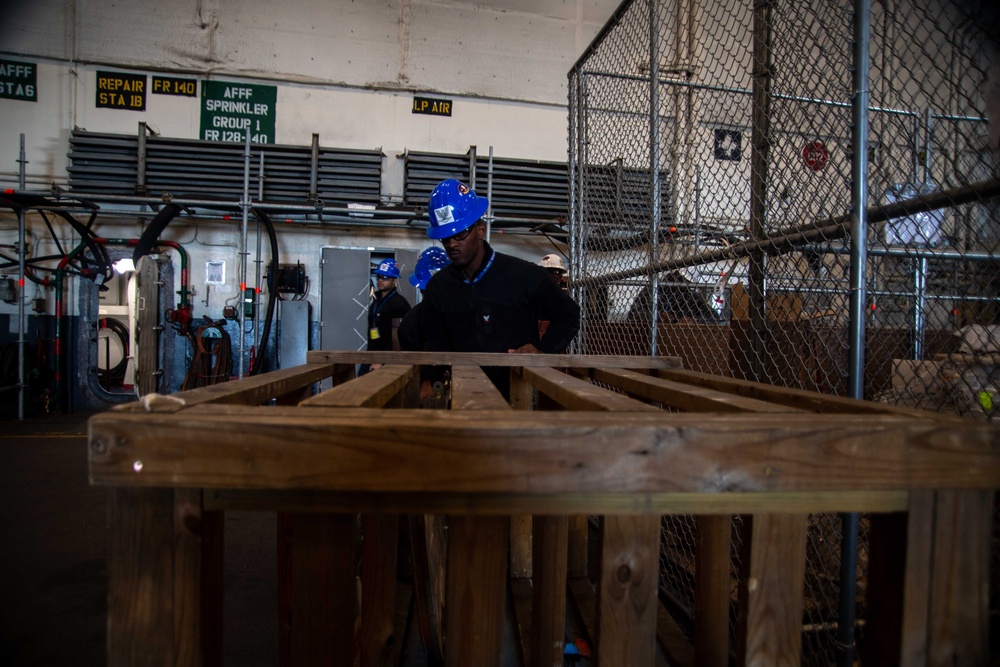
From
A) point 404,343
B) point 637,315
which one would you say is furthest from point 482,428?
point 637,315

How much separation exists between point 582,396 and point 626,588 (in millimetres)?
316

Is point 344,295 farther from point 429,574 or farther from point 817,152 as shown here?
point 817,152

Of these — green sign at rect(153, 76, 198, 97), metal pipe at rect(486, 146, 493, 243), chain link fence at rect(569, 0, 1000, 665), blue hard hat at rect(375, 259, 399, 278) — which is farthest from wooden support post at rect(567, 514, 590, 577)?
green sign at rect(153, 76, 198, 97)

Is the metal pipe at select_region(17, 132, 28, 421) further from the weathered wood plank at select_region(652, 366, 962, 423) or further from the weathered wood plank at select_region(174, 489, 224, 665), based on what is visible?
the weathered wood plank at select_region(652, 366, 962, 423)

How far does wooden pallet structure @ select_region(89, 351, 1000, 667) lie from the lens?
60 centimetres

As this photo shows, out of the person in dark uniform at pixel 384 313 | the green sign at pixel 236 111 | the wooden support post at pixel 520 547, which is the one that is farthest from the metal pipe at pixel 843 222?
the green sign at pixel 236 111

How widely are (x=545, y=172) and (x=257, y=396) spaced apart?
6621mm

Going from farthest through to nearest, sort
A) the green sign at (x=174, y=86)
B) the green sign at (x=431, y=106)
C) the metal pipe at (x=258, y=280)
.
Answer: the green sign at (x=431, y=106) < the green sign at (x=174, y=86) < the metal pipe at (x=258, y=280)

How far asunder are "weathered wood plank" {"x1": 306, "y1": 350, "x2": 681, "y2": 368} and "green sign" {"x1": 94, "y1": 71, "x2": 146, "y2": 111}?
765 cm

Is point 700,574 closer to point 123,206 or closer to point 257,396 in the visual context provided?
point 257,396

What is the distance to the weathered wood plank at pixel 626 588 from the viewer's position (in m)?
0.68

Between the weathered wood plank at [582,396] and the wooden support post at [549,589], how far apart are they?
1.13 feet

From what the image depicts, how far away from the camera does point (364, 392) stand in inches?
35.8

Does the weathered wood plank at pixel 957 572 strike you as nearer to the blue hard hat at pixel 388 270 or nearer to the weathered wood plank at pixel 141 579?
Result: the weathered wood plank at pixel 141 579
